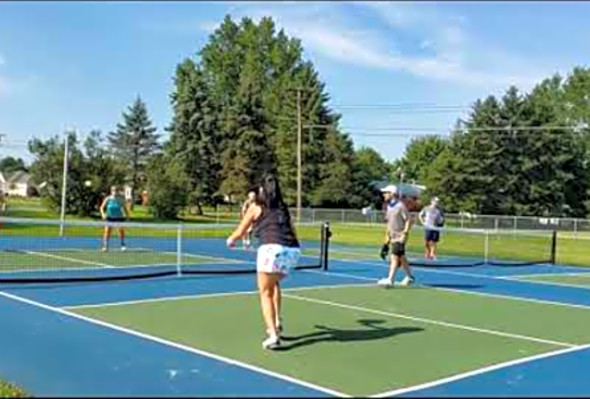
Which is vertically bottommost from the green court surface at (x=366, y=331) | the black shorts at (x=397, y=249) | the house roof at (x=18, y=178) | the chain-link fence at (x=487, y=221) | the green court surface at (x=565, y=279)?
the green court surface at (x=366, y=331)

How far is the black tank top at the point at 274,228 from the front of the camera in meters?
7.76

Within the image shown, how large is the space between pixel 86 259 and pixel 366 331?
1004 cm

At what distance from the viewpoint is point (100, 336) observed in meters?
8.48

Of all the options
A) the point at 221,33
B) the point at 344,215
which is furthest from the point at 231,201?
the point at 221,33

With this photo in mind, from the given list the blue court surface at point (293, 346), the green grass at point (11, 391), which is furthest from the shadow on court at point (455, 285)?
the green grass at point (11, 391)

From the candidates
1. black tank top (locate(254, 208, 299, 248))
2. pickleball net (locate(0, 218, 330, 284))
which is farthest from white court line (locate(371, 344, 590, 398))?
pickleball net (locate(0, 218, 330, 284))

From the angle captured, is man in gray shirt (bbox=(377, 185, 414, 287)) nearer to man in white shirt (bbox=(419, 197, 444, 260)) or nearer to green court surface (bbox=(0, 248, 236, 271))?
green court surface (bbox=(0, 248, 236, 271))

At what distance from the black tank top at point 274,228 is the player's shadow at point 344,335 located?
1023 millimetres

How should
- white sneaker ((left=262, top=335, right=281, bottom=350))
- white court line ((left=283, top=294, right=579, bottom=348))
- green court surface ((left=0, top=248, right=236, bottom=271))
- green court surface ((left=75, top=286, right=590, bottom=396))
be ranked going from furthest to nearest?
green court surface ((left=0, top=248, right=236, bottom=271))
white court line ((left=283, top=294, right=579, bottom=348))
white sneaker ((left=262, top=335, right=281, bottom=350))
green court surface ((left=75, top=286, right=590, bottom=396))

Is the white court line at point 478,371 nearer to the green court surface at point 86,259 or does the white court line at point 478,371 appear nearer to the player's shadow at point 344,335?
the player's shadow at point 344,335

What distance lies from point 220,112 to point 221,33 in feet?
68.5

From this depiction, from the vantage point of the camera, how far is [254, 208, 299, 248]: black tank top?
776cm

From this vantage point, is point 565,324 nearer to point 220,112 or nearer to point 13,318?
point 13,318

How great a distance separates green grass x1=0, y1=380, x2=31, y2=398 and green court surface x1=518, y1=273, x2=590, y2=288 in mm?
12690
